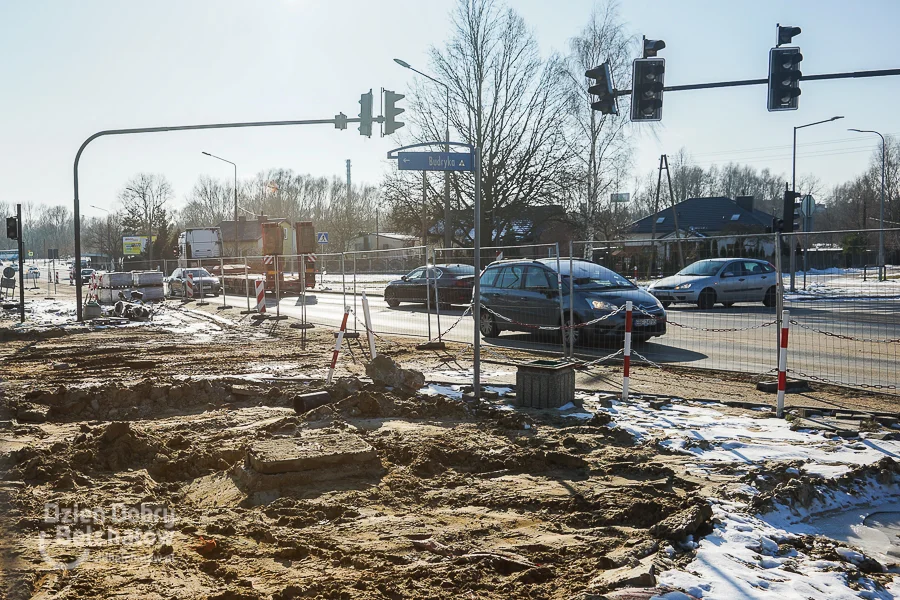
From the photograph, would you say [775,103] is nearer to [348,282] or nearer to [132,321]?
[348,282]

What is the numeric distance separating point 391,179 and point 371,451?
35077 millimetres

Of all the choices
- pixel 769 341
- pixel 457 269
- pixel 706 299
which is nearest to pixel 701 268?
pixel 769 341

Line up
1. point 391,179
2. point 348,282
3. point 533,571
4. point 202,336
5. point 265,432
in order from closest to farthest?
1. point 533,571
2. point 265,432
3. point 202,336
4. point 348,282
5. point 391,179

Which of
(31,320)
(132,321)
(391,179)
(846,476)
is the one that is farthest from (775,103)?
(391,179)

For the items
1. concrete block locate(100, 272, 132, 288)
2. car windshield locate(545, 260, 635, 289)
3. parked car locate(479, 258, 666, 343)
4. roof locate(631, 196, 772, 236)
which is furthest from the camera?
roof locate(631, 196, 772, 236)

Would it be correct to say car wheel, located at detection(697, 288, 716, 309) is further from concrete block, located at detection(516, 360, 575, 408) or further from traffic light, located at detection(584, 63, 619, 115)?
concrete block, located at detection(516, 360, 575, 408)

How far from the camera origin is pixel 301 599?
12.5ft

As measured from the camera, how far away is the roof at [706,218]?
2569 inches

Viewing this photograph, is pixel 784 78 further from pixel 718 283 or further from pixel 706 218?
pixel 706 218

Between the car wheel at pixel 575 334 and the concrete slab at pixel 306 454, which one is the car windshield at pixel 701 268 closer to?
the car wheel at pixel 575 334

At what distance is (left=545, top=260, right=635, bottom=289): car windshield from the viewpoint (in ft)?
43.6

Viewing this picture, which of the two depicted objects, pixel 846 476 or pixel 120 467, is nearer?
pixel 846 476

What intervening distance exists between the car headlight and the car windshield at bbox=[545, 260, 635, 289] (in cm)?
37

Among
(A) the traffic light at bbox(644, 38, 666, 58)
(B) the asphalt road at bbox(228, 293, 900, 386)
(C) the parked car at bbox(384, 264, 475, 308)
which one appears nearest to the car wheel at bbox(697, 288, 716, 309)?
(B) the asphalt road at bbox(228, 293, 900, 386)
